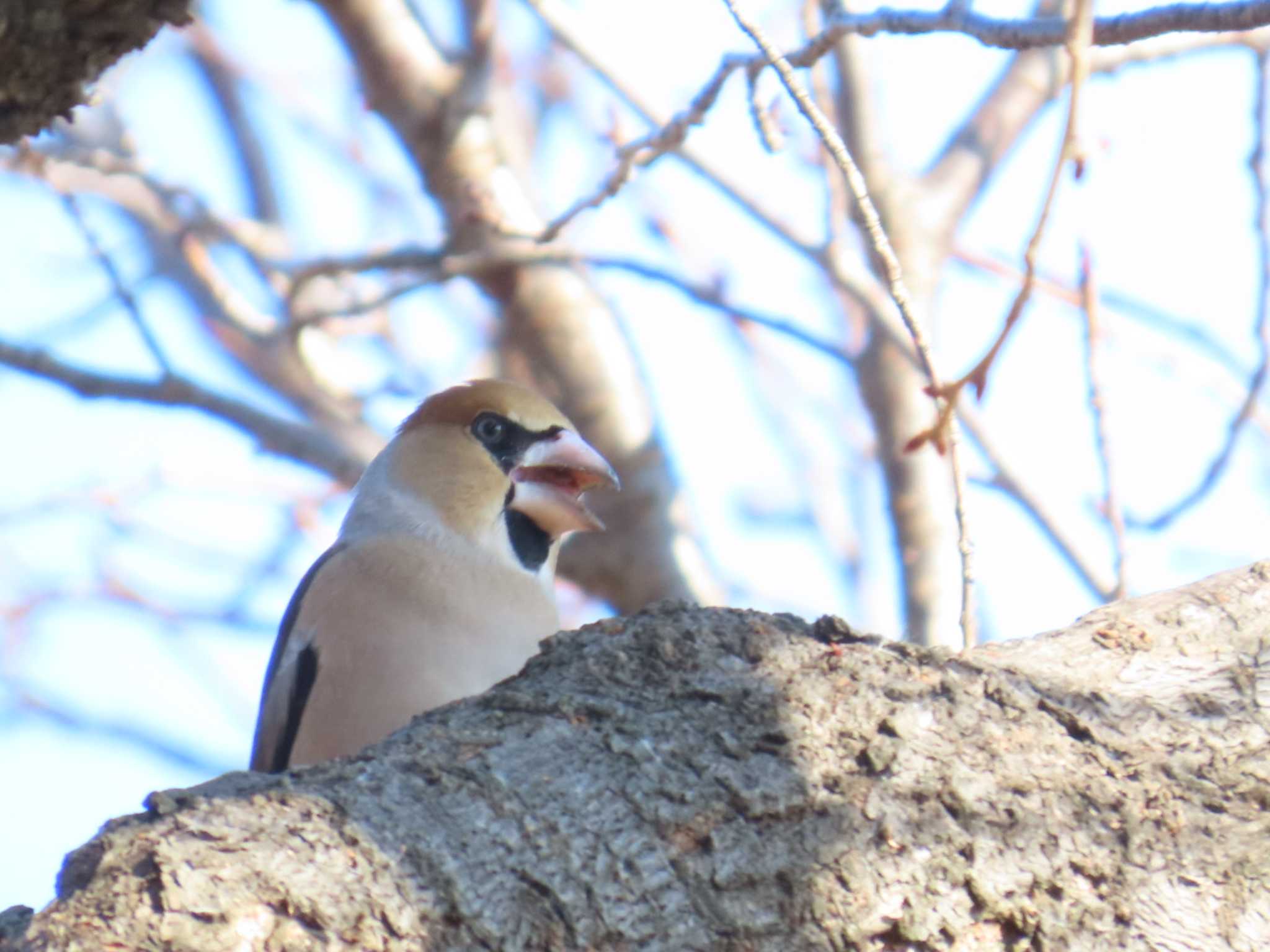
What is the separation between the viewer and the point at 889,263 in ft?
8.81

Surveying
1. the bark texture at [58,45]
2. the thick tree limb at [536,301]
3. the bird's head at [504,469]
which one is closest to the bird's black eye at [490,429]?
the bird's head at [504,469]

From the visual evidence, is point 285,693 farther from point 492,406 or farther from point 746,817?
point 746,817

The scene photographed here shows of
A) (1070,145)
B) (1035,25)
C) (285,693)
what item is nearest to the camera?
(1070,145)

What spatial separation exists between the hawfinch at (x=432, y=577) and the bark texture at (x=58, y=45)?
60.3 inches

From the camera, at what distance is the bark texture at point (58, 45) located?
2395 millimetres

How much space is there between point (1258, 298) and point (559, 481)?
191cm

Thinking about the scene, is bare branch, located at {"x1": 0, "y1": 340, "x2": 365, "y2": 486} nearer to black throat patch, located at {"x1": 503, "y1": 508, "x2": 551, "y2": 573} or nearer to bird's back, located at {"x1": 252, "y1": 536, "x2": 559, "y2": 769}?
black throat patch, located at {"x1": 503, "y1": 508, "x2": 551, "y2": 573}

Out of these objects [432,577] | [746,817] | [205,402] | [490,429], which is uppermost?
[205,402]

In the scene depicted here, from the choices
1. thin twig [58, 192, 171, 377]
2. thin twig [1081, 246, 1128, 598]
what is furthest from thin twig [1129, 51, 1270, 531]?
thin twig [58, 192, 171, 377]

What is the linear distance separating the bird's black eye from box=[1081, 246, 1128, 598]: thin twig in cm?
168

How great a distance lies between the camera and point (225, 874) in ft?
5.51

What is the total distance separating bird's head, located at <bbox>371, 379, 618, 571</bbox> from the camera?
4.27 meters

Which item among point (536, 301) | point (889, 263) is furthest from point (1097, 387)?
point (536, 301)

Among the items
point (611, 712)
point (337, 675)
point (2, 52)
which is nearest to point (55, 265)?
point (337, 675)
